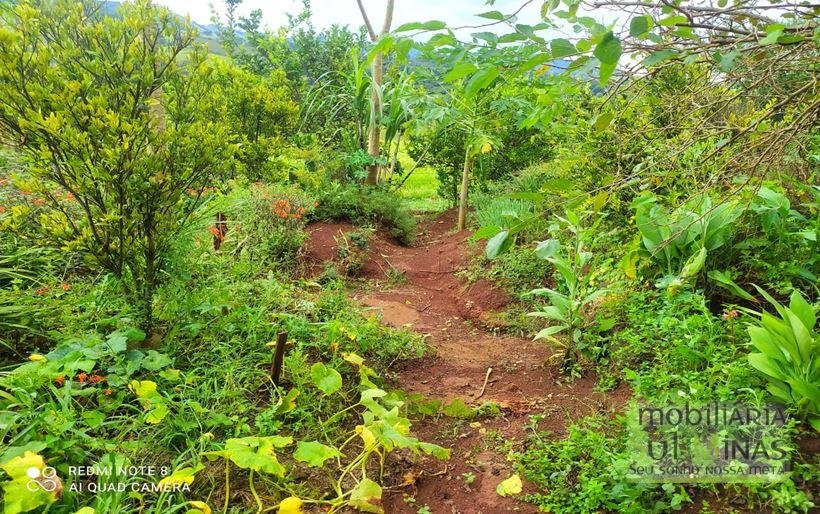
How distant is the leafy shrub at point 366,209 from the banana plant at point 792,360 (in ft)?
15.8

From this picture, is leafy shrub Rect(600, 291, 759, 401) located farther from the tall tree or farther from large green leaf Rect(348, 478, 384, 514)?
the tall tree

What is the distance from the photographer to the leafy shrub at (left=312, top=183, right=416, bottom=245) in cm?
616

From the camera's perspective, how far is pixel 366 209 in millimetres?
6332

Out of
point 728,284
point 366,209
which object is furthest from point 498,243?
point 366,209

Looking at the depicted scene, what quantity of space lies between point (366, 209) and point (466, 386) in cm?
376

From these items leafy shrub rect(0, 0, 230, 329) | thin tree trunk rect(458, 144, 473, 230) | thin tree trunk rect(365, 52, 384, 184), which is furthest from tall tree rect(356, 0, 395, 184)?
leafy shrub rect(0, 0, 230, 329)

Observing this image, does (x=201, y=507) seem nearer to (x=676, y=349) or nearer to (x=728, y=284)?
(x=676, y=349)

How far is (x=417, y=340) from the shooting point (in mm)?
3387

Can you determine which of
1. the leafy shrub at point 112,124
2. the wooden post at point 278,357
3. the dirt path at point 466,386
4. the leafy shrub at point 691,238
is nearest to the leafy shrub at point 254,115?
the dirt path at point 466,386

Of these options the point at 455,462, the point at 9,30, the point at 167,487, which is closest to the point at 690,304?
the point at 455,462

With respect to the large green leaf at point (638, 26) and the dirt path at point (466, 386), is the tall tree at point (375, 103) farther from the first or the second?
the large green leaf at point (638, 26)

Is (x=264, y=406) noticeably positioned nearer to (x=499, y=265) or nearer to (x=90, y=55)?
(x=90, y=55)

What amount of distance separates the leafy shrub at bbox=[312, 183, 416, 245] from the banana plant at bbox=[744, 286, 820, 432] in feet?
15.8

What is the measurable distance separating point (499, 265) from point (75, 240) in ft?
11.8
